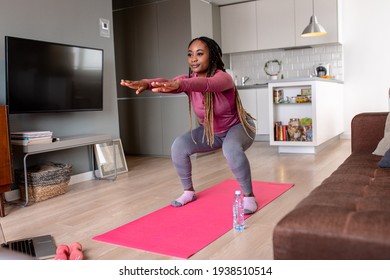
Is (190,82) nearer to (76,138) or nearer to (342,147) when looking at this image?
(76,138)

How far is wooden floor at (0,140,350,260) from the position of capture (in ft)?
6.68

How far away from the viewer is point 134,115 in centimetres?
579

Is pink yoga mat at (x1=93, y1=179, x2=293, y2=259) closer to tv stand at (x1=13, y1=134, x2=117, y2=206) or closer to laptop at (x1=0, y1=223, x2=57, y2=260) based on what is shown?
laptop at (x1=0, y1=223, x2=57, y2=260)

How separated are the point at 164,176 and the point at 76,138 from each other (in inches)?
37.7

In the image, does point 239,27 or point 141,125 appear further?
point 239,27

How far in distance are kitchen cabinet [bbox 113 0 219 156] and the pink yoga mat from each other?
252 cm

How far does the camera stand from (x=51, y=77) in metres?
3.50

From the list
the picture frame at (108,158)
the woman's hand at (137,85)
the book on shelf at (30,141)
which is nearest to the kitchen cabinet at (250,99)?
the picture frame at (108,158)

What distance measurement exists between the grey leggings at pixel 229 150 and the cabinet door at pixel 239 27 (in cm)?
436

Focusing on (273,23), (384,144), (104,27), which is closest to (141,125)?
(104,27)

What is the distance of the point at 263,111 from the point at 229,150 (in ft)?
13.9

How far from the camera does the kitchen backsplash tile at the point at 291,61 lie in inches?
254

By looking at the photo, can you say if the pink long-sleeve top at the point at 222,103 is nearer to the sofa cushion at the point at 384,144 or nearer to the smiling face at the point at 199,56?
the smiling face at the point at 199,56

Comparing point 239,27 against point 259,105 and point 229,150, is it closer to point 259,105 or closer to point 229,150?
point 259,105
